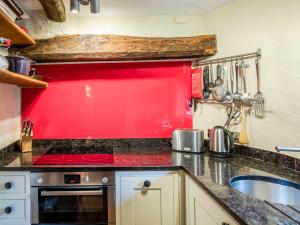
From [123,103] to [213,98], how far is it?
0.82 meters

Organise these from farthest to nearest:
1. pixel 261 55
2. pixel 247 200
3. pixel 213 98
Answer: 1. pixel 213 98
2. pixel 261 55
3. pixel 247 200

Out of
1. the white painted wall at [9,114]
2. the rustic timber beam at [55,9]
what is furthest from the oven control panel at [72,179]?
the rustic timber beam at [55,9]

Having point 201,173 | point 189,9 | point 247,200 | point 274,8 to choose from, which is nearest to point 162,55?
point 189,9

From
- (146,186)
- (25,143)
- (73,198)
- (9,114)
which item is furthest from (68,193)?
(9,114)

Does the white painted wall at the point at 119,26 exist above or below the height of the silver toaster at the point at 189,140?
above

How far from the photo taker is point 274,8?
5.24 ft

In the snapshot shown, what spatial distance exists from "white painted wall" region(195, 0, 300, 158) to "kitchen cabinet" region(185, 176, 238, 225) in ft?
1.98

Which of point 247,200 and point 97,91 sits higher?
point 97,91

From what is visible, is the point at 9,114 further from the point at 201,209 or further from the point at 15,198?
the point at 201,209

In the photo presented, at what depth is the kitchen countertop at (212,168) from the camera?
0.95 meters

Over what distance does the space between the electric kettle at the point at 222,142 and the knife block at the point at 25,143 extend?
5.02ft

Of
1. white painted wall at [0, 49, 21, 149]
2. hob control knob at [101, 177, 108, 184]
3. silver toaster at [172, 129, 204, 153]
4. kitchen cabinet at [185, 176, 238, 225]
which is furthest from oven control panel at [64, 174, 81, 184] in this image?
silver toaster at [172, 129, 204, 153]

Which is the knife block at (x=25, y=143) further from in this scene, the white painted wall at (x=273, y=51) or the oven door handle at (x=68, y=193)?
the white painted wall at (x=273, y=51)

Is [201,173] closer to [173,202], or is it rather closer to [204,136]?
[173,202]
